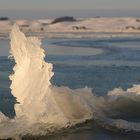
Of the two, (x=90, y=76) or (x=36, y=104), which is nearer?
(x=36, y=104)

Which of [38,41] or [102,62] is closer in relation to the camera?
[38,41]

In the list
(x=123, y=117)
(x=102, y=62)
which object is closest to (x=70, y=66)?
(x=102, y=62)

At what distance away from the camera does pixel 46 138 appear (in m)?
12.3

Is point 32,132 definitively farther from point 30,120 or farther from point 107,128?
point 107,128

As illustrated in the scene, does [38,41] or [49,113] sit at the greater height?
[38,41]

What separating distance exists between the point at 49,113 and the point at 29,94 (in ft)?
2.17

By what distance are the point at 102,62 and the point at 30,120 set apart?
50.5 feet

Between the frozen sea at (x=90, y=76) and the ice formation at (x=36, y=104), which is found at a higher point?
the ice formation at (x=36, y=104)

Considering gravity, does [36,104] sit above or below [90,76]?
above

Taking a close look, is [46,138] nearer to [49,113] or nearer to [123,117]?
[49,113]

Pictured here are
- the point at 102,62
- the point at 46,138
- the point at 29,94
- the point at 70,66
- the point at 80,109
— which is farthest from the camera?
the point at 102,62

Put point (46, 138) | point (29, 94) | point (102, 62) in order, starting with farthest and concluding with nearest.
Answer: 1. point (102, 62)
2. point (29, 94)
3. point (46, 138)

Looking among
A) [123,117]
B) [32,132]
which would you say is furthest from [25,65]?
[123,117]

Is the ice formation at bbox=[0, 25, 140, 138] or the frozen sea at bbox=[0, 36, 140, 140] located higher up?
the ice formation at bbox=[0, 25, 140, 138]
